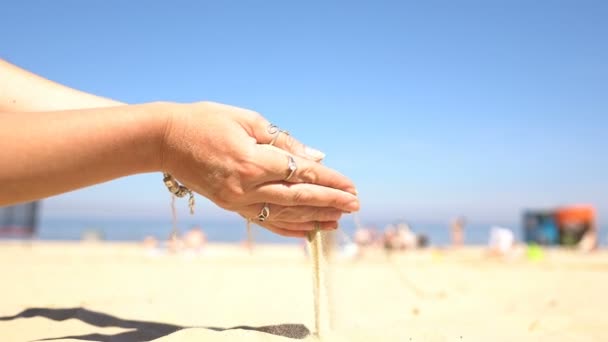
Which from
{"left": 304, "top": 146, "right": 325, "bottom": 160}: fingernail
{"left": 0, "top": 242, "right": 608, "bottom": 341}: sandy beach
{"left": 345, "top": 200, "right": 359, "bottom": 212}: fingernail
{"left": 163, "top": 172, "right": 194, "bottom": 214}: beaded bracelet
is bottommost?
{"left": 0, "top": 242, "right": 608, "bottom": 341}: sandy beach

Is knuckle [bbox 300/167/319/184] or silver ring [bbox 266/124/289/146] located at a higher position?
silver ring [bbox 266/124/289/146]

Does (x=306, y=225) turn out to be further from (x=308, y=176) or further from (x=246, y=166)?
(x=246, y=166)

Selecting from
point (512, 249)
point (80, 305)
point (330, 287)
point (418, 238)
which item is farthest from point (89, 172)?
point (418, 238)

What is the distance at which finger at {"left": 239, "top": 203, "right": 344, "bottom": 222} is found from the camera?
2316mm

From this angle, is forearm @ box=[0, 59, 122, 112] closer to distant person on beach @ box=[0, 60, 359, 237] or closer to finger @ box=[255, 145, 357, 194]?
distant person on beach @ box=[0, 60, 359, 237]

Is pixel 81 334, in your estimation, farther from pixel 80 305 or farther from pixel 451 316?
pixel 451 316

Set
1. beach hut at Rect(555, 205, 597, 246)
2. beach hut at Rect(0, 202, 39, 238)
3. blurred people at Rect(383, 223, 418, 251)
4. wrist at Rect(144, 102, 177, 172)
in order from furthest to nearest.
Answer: beach hut at Rect(555, 205, 597, 246), blurred people at Rect(383, 223, 418, 251), beach hut at Rect(0, 202, 39, 238), wrist at Rect(144, 102, 177, 172)

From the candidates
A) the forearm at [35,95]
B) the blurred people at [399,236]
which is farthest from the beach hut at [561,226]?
the forearm at [35,95]

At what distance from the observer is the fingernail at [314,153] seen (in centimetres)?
241

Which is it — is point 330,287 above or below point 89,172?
below

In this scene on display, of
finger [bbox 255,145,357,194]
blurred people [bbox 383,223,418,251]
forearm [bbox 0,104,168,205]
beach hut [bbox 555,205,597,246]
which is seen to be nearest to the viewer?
forearm [bbox 0,104,168,205]

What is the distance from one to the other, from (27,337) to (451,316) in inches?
141

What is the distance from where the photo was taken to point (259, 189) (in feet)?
7.00

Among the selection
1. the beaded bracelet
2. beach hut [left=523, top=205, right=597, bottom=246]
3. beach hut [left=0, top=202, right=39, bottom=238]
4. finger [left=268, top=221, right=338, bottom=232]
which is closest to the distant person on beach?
finger [left=268, top=221, right=338, bottom=232]
